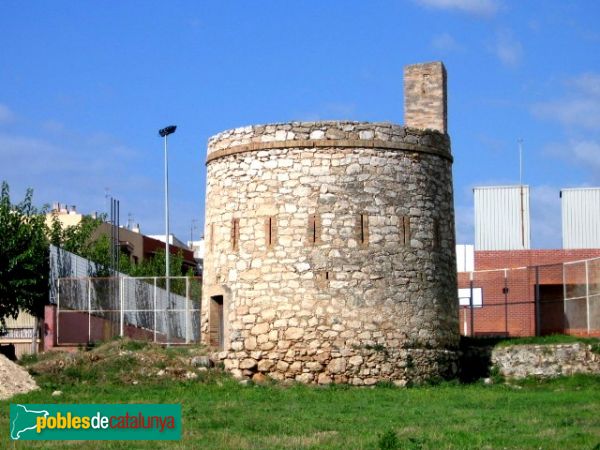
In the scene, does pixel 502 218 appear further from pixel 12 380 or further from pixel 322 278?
pixel 12 380

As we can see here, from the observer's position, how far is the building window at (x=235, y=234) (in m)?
25.7

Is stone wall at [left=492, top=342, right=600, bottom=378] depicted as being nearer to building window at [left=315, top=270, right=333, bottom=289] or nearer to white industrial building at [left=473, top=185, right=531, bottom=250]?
building window at [left=315, top=270, right=333, bottom=289]

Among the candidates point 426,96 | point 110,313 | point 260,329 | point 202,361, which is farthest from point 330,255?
point 110,313

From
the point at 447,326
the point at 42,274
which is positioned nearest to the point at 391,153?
the point at 447,326

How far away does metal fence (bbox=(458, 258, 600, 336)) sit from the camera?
101 feet

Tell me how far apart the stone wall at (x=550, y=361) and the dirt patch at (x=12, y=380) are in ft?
35.3

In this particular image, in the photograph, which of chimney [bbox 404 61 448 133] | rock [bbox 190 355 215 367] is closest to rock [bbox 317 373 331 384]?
rock [bbox 190 355 215 367]

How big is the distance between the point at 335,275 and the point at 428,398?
11.7 ft

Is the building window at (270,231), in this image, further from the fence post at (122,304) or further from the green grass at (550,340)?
the fence post at (122,304)

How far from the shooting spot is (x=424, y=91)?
96.2ft

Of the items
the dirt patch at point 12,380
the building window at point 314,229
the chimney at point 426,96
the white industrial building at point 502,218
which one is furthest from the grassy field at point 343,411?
the white industrial building at point 502,218

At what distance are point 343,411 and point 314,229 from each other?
5.64 m

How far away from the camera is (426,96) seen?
29297 mm

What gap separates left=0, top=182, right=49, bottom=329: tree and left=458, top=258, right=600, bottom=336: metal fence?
13747 millimetres
